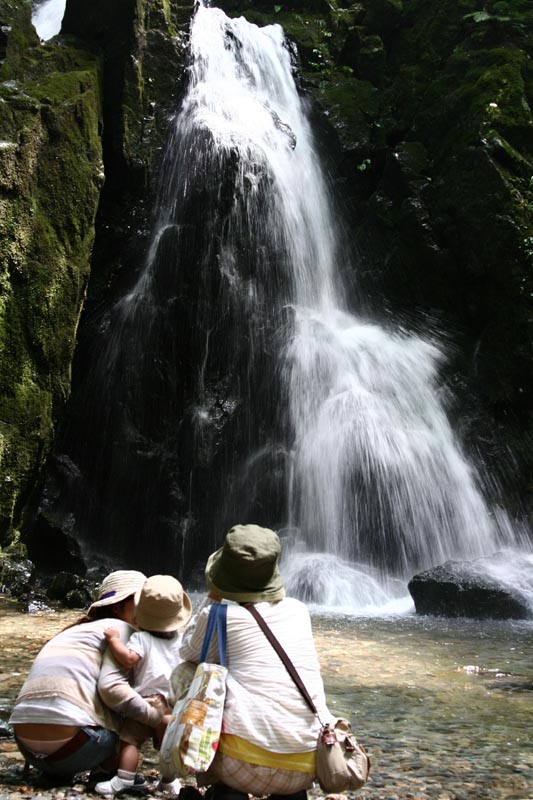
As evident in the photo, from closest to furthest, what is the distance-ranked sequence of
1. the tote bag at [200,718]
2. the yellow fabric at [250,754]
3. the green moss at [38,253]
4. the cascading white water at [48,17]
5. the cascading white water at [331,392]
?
1. the tote bag at [200,718]
2. the yellow fabric at [250,754]
3. the green moss at [38,253]
4. the cascading white water at [331,392]
5. the cascading white water at [48,17]

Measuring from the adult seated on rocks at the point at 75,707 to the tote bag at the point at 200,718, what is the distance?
57 centimetres

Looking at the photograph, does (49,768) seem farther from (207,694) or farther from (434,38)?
(434,38)

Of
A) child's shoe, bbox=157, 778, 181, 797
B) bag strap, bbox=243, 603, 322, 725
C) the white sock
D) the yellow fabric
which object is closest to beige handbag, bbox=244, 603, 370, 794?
bag strap, bbox=243, 603, 322, 725

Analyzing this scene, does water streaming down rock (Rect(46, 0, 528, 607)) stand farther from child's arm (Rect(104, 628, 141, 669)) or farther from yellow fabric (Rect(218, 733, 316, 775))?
yellow fabric (Rect(218, 733, 316, 775))

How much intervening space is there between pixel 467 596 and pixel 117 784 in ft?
24.1

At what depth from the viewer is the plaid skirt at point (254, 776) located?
8.07ft

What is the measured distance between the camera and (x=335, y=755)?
245cm

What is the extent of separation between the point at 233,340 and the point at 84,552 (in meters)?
5.23

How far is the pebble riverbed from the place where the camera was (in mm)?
3203

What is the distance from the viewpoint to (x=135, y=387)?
13.9 m

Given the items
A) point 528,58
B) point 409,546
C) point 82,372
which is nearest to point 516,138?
point 528,58

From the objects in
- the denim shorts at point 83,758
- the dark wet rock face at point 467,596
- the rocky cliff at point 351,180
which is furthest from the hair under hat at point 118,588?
the dark wet rock face at point 467,596

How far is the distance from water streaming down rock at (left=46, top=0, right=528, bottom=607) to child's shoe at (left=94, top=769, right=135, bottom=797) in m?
7.84

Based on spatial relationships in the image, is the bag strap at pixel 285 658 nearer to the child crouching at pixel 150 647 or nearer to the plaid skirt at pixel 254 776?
the plaid skirt at pixel 254 776
